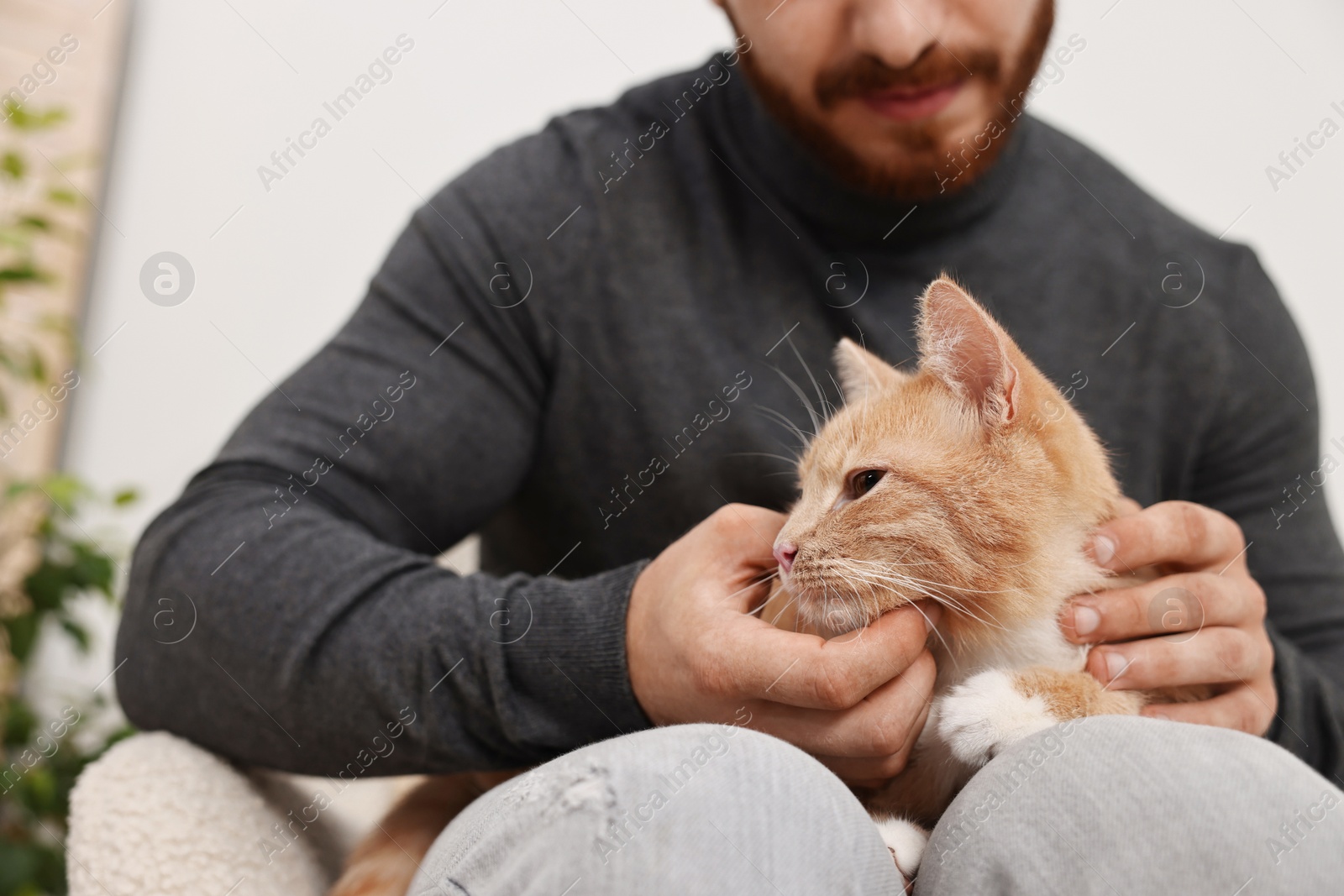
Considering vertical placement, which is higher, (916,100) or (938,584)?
(916,100)

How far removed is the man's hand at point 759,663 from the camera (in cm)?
92

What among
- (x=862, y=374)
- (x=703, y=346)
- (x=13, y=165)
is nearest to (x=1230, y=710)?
(x=862, y=374)

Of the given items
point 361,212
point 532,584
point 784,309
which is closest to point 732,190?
point 784,309

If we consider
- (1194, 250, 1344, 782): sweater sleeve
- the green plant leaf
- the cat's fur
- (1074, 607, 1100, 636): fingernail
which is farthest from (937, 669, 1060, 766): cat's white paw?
the green plant leaf

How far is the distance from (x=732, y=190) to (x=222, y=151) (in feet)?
5.80

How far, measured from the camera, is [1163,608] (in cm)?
105

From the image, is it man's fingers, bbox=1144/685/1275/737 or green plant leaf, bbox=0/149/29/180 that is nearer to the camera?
man's fingers, bbox=1144/685/1275/737

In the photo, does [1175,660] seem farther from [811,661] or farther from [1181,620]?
[811,661]

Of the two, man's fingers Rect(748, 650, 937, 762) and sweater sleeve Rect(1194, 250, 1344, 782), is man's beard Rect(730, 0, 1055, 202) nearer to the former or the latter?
sweater sleeve Rect(1194, 250, 1344, 782)

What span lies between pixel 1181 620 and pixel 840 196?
797 mm

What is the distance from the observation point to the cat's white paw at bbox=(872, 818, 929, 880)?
37.0 inches

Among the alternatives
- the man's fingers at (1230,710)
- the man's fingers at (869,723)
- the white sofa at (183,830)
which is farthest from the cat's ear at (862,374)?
the white sofa at (183,830)

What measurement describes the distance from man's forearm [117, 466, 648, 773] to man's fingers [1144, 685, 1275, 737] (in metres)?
0.59

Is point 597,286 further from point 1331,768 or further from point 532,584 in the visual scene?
point 1331,768
